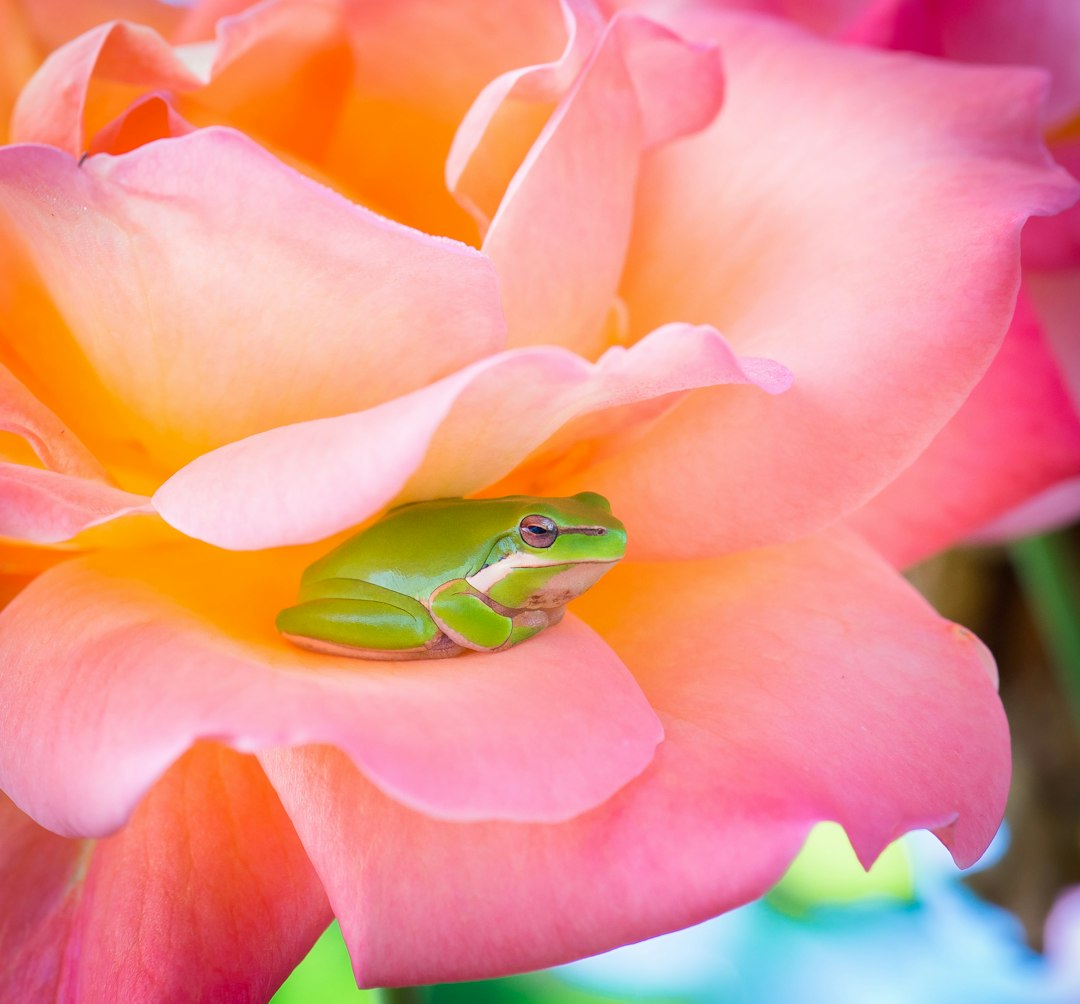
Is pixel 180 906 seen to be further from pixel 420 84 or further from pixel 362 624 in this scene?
pixel 420 84

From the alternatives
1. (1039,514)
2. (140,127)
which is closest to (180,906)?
(140,127)

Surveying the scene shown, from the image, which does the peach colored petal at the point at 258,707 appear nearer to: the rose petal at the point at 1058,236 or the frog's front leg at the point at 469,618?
the frog's front leg at the point at 469,618

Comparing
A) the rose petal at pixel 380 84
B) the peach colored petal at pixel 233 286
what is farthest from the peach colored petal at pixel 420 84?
the peach colored petal at pixel 233 286

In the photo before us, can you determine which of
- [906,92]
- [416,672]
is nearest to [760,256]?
[906,92]

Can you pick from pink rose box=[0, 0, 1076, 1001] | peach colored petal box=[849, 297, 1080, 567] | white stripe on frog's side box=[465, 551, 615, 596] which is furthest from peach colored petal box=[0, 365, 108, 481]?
peach colored petal box=[849, 297, 1080, 567]

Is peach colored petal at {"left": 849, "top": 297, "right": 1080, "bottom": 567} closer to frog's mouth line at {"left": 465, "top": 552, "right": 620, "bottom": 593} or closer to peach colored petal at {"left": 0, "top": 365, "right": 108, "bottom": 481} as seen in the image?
frog's mouth line at {"left": 465, "top": 552, "right": 620, "bottom": 593}

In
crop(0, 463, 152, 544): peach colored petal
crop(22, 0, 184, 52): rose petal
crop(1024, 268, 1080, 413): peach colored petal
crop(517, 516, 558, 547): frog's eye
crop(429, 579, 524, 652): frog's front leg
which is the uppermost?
crop(22, 0, 184, 52): rose petal
